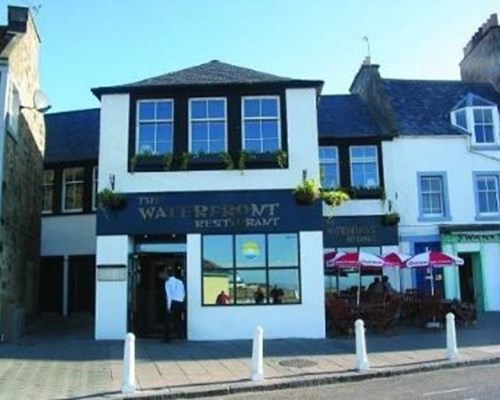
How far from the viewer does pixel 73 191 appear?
28.6 metres

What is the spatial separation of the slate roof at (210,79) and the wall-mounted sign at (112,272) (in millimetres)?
4953

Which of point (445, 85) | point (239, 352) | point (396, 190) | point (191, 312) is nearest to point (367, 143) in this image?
point (396, 190)

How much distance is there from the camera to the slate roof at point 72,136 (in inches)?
1129

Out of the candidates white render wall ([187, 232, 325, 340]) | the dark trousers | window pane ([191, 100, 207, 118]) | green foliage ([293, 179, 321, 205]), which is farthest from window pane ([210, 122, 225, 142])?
the dark trousers

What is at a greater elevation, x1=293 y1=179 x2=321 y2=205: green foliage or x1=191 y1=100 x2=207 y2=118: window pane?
x1=191 y1=100 x2=207 y2=118: window pane

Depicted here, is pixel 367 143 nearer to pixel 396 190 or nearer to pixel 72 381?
pixel 396 190

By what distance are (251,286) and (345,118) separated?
1243 cm

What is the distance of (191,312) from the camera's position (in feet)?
57.9

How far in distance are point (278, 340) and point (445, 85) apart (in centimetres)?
1792

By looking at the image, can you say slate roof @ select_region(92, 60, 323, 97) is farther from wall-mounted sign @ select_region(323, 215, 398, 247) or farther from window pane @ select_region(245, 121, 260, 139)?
wall-mounted sign @ select_region(323, 215, 398, 247)

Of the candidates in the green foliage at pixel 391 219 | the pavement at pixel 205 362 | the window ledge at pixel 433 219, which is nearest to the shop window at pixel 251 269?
the pavement at pixel 205 362

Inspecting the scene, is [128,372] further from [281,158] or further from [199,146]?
[199,146]

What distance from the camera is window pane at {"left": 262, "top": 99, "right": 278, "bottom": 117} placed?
18703 millimetres

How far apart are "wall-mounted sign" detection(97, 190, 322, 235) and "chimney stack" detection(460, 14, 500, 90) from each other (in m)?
16.0
